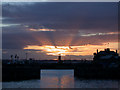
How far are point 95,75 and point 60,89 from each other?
64.5m

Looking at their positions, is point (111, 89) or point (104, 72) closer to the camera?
point (111, 89)

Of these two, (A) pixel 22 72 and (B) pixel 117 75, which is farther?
(B) pixel 117 75

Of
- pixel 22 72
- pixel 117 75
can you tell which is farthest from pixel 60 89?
pixel 117 75

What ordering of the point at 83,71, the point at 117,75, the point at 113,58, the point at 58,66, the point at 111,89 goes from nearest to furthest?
the point at 111,89, the point at 117,75, the point at 83,71, the point at 113,58, the point at 58,66

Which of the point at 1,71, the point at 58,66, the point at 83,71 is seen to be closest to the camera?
the point at 1,71

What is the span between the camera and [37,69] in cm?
12575

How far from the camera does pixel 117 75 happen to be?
431ft

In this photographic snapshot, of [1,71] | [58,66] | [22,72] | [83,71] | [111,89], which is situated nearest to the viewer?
[111,89]

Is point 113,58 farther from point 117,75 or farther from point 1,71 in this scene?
point 1,71

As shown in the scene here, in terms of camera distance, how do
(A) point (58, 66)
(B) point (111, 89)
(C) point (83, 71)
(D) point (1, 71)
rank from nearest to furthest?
(B) point (111, 89), (D) point (1, 71), (C) point (83, 71), (A) point (58, 66)

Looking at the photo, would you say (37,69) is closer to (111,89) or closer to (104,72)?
(104,72)

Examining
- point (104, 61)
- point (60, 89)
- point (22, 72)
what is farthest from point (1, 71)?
point (104, 61)

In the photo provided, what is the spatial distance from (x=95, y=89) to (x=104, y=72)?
6179 cm

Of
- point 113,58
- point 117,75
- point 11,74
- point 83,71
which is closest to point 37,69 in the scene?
point 11,74
